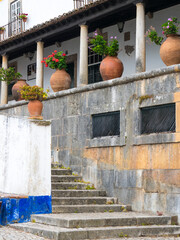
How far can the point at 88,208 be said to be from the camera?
9234 millimetres

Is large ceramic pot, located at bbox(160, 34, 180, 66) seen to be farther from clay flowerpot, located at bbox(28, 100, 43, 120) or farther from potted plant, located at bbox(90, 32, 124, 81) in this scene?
clay flowerpot, located at bbox(28, 100, 43, 120)

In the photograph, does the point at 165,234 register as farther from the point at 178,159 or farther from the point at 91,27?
the point at 91,27

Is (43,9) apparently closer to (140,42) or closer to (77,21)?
(77,21)

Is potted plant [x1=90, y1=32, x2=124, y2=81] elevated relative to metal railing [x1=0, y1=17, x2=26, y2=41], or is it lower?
lower

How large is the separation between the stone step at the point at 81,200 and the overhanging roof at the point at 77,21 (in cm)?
465

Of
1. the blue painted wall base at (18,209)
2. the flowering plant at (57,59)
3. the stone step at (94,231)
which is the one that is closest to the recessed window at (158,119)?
the stone step at (94,231)

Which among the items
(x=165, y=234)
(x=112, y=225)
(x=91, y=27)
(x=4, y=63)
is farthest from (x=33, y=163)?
(x=4, y=63)

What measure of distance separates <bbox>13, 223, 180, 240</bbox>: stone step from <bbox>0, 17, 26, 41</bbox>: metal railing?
10963 millimetres

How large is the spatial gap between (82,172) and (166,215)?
107 inches

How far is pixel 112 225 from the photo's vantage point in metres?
8.19

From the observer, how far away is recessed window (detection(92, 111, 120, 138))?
1064cm

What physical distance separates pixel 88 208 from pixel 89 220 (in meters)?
1.28

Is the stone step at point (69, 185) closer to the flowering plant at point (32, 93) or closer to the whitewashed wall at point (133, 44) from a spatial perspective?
the flowering plant at point (32, 93)

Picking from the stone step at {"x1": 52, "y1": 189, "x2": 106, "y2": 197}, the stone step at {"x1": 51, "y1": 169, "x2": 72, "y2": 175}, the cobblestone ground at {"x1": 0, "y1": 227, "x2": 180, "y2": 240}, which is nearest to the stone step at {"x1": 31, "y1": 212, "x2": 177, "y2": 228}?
the cobblestone ground at {"x1": 0, "y1": 227, "x2": 180, "y2": 240}
